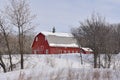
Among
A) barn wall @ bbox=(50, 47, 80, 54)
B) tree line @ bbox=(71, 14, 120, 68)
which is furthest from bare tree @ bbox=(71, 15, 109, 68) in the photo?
barn wall @ bbox=(50, 47, 80, 54)

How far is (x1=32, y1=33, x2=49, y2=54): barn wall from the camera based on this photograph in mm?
67438

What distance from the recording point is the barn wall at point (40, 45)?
6744cm

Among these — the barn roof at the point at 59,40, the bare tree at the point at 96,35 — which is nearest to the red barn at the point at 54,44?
the barn roof at the point at 59,40

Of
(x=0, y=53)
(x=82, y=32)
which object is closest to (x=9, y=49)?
(x=0, y=53)

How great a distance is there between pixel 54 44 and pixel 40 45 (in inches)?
161

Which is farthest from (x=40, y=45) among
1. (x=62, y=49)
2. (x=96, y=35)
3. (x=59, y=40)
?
(x=96, y=35)

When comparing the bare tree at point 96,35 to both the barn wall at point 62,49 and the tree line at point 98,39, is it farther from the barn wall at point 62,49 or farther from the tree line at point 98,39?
the barn wall at point 62,49

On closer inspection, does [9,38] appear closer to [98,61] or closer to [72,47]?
[98,61]

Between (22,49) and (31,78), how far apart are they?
673 inches

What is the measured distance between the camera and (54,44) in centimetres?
6788

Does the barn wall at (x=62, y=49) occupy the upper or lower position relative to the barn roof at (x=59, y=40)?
lower

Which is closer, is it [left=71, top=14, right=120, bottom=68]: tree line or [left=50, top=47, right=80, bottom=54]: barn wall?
[left=71, top=14, right=120, bottom=68]: tree line

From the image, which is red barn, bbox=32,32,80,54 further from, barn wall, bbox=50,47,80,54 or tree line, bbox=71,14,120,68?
tree line, bbox=71,14,120,68

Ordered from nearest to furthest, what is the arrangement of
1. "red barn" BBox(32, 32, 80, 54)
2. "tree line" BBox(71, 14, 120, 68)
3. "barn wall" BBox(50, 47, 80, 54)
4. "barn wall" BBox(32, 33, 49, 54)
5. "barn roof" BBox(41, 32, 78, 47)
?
1. "tree line" BBox(71, 14, 120, 68)
2. "barn wall" BBox(50, 47, 80, 54)
3. "red barn" BBox(32, 32, 80, 54)
4. "barn wall" BBox(32, 33, 49, 54)
5. "barn roof" BBox(41, 32, 78, 47)
